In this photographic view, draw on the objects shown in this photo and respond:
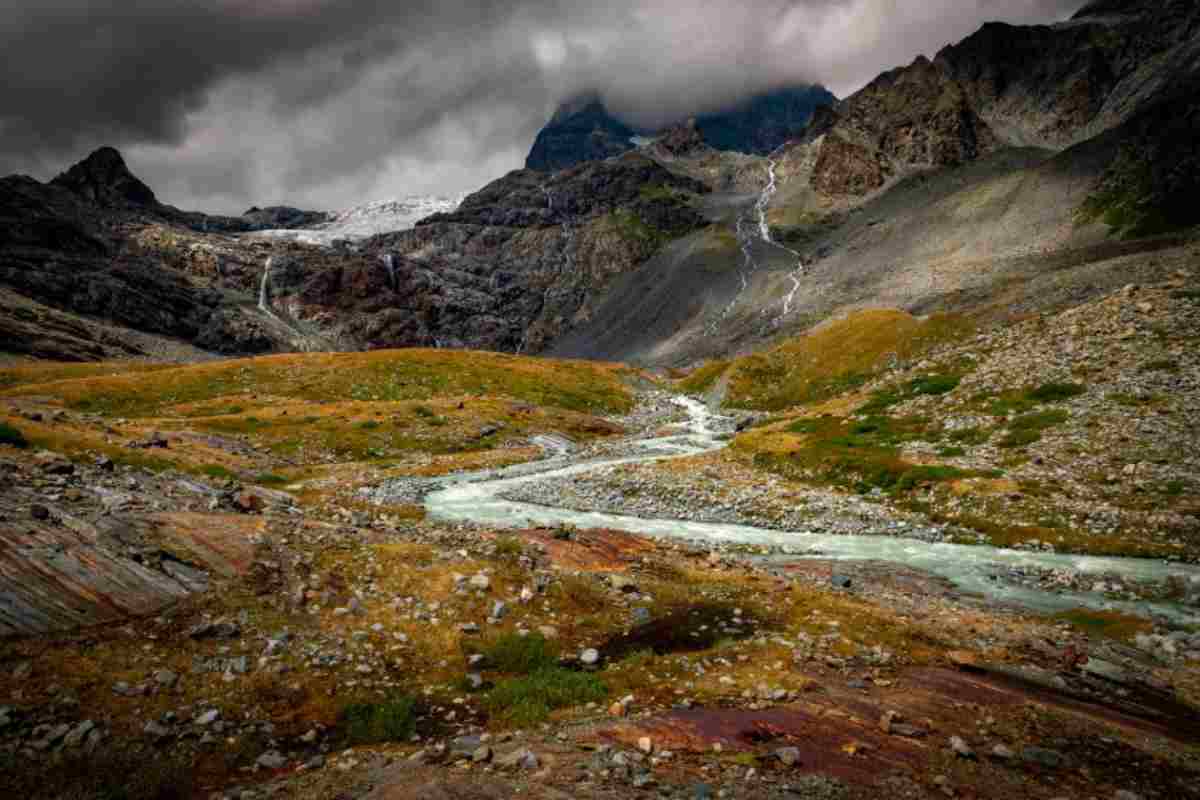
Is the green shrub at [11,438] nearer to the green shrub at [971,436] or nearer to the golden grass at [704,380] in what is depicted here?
the green shrub at [971,436]

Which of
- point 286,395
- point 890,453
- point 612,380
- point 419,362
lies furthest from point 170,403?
point 890,453

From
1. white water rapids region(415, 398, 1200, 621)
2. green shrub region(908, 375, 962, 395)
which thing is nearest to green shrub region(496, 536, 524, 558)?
white water rapids region(415, 398, 1200, 621)

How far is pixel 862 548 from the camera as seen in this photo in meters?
31.8

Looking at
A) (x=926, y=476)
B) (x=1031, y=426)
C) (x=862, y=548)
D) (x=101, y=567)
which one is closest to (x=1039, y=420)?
(x=1031, y=426)

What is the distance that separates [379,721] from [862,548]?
85.1 feet

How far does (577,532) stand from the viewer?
29.3 metres

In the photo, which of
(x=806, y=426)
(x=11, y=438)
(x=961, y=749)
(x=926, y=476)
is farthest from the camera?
(x=806, y=426)

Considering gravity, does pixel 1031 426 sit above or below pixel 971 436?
above

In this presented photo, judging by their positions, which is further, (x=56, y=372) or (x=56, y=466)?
(x=56, y=372)

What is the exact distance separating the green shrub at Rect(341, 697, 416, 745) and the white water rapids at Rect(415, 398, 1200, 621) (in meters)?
19.4

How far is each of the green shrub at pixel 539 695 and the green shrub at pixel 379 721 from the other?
5.62 ft

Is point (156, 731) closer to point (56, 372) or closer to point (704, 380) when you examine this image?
point (704, 380)

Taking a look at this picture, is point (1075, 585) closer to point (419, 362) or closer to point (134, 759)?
point (134, 759)

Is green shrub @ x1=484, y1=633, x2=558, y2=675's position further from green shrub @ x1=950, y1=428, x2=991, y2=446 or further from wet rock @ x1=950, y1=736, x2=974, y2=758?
green shrub @ x1=950, y1=428, x2=991, y2=446
